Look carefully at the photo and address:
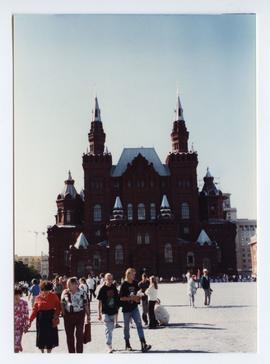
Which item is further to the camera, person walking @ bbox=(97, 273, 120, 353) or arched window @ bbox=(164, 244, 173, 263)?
arched window @ bbox=(164, 244, 173, 263)

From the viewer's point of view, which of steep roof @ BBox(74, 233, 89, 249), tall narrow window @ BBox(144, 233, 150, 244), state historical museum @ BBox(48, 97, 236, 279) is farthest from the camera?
tall narrow window @ BBox(144, 233, 150, 244)

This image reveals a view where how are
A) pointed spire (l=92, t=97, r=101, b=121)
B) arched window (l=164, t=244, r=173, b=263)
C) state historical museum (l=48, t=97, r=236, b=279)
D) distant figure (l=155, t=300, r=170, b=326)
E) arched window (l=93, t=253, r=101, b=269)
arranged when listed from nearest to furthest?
distant figure (l=155, t=300, r=170, b=326), pointed spire (l=92, t=97, r=101, b=121), state historical museum (l=48, t=97, r=236, b=279), arched window (l=93, t=253, r=101, b=269), arched window (l=164, t=244, r=173, b=263)

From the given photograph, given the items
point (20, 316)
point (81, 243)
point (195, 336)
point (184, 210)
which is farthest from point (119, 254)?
point (20, 316)

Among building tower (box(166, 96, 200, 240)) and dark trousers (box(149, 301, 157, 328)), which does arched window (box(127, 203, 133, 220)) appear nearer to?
building tower (box(166, 96, 200, 240))

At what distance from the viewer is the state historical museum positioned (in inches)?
1126

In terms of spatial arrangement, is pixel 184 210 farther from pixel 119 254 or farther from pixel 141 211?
pixel 119 254

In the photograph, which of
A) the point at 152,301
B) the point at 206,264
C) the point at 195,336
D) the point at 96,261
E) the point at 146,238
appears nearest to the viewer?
the point at 195,336

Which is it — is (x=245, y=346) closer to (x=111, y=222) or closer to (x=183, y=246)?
(x=111, y=222)

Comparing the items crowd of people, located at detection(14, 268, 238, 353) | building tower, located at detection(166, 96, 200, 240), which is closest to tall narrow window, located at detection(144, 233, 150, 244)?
building tower, located at detection(166, 96, 200, 240)

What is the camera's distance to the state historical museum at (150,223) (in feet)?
93.9

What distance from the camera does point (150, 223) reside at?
30734mm

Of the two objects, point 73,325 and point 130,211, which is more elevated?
point 130,211
